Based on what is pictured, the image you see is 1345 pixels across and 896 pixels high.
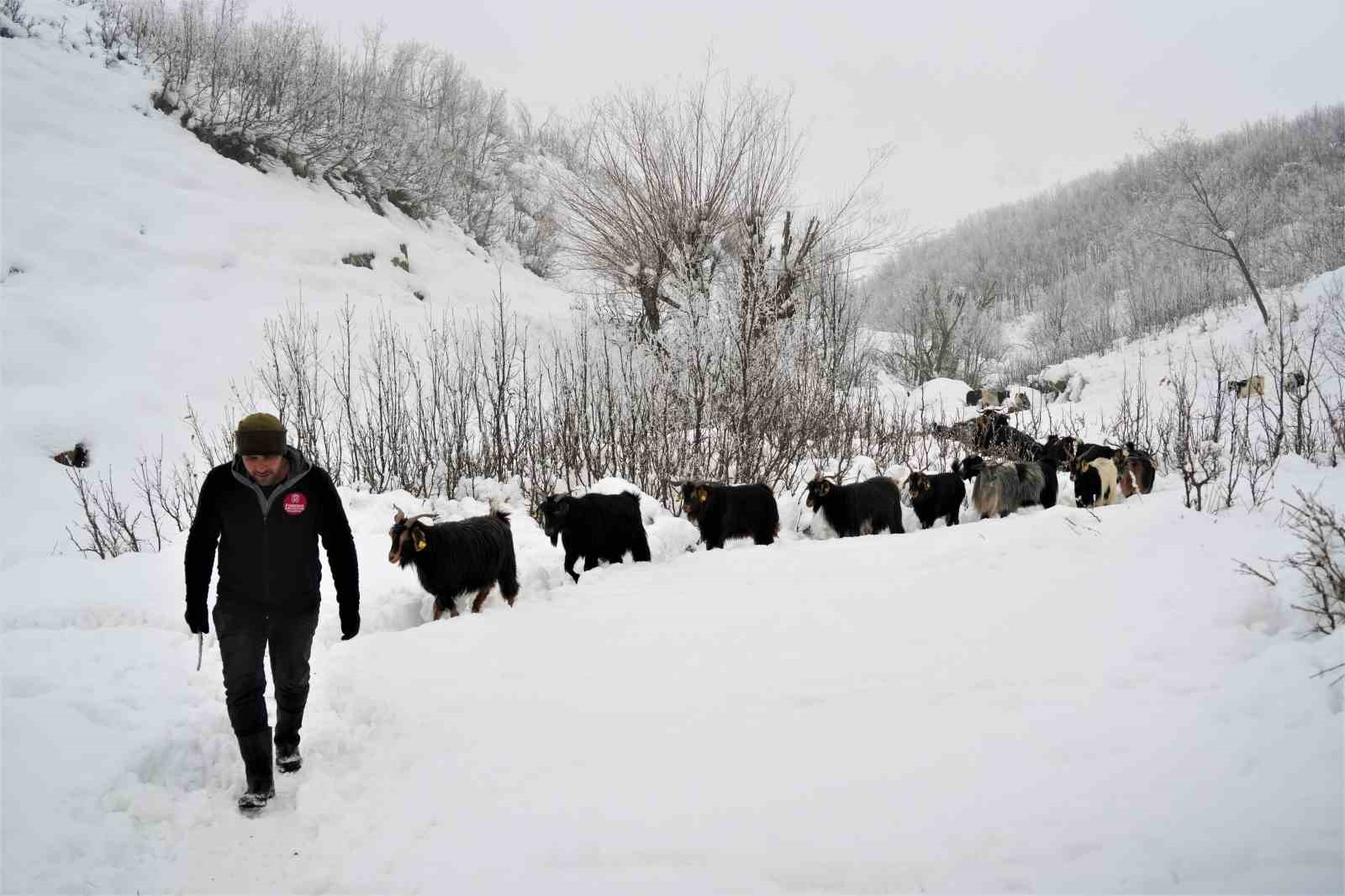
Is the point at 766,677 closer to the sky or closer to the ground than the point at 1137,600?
closer to the ground

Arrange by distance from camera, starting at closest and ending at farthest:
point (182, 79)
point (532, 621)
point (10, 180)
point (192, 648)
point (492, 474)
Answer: point (192, 648), point (532, 621), point (492, 474), point (10, 180), point (182, 79)

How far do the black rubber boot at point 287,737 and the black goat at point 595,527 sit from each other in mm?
3375

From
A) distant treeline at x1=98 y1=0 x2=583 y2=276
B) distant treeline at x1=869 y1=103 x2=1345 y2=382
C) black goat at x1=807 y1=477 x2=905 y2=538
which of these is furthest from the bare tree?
distant treeline at x1=98 y1=0 x2=583 y2=276

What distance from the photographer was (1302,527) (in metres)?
3.71

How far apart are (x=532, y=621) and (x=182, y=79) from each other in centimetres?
1974

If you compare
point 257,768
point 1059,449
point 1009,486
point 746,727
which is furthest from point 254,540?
point 1059,449

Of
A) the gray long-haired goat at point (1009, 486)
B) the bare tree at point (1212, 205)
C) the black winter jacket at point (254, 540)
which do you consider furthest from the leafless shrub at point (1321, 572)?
the bare tree at point (1212, 205)

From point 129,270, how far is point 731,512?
13.0m

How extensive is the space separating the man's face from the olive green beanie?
0.11 feet

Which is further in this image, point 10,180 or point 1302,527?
point 10,180

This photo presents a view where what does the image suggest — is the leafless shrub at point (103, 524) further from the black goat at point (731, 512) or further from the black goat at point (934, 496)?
the black goat at point (934, 496)

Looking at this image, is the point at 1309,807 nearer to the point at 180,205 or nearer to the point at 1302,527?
the point at 1302,527

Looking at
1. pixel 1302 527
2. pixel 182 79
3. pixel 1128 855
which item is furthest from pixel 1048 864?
pixel 182 79

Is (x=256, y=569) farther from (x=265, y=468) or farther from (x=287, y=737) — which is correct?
(x=287, y=737)
